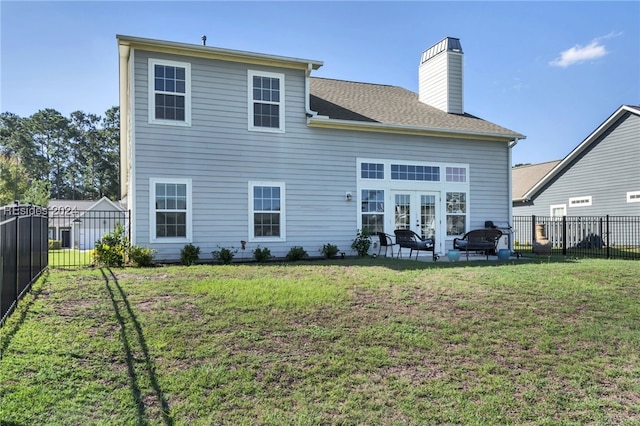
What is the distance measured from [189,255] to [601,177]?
1926cm

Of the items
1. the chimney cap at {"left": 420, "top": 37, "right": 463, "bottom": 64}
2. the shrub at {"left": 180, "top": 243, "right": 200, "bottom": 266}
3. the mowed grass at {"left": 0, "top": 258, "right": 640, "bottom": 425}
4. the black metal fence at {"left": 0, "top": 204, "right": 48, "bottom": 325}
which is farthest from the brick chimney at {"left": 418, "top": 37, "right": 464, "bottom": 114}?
the black metal fence at {"left": 0, "top": 204, "right": 48, "bottom": 325}

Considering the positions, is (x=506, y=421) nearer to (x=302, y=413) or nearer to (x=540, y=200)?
(x=302, y=413)

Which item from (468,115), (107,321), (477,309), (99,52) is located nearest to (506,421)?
(477,309)

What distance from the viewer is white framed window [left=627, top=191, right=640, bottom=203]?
1794 centimetres

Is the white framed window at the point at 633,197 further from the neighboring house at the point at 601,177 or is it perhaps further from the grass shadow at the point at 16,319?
the grass shadow at the point at 16,319

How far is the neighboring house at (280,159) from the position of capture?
10.6m

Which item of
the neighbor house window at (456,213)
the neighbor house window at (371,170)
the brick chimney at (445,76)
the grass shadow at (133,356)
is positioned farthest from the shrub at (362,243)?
the grass shadow at (133,356)

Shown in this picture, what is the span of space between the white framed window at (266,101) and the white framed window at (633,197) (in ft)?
52.6

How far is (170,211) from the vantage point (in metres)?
10.7

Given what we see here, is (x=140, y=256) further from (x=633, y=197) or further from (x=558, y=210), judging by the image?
(x=558, y=210)

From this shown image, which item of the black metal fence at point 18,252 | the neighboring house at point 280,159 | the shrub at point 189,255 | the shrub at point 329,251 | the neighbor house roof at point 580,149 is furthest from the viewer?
the neighbor house roof at point 580,149

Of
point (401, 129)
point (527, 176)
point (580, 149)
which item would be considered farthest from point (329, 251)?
point (527, 176)

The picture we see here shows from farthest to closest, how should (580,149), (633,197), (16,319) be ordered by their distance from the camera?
(580,149)
(633,197)
(16,319)

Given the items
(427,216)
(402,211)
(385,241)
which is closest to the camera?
(385,241)
